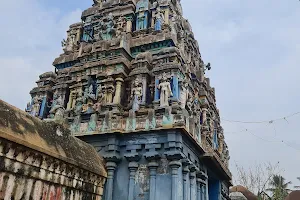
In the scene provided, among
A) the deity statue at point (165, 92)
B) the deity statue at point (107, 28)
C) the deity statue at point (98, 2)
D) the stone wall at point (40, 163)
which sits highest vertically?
the deity statue at point (98, 2)

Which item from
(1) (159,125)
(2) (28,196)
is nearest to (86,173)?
(2) (28,196)

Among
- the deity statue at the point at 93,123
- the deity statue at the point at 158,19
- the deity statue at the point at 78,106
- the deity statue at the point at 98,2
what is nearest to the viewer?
the deity statue at the point at 93,123

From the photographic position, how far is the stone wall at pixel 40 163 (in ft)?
19.2

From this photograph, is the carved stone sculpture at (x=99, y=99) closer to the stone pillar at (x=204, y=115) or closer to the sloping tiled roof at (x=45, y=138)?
the sloping tiled roof at (x=45, y=138)

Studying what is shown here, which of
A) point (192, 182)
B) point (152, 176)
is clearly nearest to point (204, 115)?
point (192, 182)

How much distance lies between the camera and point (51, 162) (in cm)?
693

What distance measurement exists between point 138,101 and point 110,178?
3128 mm

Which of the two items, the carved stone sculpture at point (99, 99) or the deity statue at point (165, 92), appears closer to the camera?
the deity statue at point (165, 92)

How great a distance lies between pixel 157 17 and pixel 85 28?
14.9 feet

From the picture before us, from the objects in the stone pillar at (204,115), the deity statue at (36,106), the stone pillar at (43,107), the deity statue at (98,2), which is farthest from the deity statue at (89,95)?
the deity statue at (98,2)

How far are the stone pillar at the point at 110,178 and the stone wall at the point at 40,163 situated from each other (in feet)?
1.69

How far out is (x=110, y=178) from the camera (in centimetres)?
972

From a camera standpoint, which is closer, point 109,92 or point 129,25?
point 109,92

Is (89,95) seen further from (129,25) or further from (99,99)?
(129,25)
